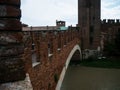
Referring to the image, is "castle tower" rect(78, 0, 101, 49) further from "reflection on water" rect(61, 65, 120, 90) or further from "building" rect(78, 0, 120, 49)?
"reflection on water" rect(61, 65, 120, 90)

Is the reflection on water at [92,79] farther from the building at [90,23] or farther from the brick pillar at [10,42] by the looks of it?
the brick pillar at [10,42]

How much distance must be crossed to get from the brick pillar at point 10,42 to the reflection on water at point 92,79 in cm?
1507

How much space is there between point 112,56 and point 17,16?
28548mm

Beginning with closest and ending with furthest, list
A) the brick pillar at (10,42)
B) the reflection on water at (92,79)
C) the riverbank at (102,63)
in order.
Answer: the brick pillar at (10,42), the reflection on water at (92,79), the riverbank at (102,63)

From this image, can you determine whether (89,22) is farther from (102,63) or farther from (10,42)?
(10,42)

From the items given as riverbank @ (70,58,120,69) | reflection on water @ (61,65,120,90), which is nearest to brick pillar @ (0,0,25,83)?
reflection on water @ (61,65,120,90)

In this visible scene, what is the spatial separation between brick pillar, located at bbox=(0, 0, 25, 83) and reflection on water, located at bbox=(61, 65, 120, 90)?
15.1 metres

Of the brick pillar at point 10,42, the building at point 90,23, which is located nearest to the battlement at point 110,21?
the building at point 90,23

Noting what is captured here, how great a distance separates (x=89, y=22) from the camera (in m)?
31.7

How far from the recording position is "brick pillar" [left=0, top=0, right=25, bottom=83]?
2.06 meters

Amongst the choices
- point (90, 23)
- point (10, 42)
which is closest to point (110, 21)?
point (90, 23)

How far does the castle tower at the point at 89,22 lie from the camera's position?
3152 centimetres

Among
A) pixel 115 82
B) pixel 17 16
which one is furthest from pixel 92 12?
pixel 17 16

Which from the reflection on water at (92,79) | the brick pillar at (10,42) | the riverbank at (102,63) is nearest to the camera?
the brick pillar at (10,42)
